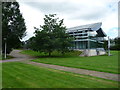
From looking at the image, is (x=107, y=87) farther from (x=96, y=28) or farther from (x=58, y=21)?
(x=96, y=28)

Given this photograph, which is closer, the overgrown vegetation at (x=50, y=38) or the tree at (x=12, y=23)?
the overgrown vegetation at (x=50, y=38)

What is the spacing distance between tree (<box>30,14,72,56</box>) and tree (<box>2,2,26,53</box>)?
296 cm

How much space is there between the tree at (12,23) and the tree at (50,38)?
2959mm

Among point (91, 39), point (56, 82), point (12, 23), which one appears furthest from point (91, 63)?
point (91, 39)

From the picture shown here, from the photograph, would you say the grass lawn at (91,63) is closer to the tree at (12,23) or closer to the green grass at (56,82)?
the green grass at (56,82)

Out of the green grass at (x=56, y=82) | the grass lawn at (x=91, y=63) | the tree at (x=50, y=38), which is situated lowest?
the grass lawn at (x=91, y=63)

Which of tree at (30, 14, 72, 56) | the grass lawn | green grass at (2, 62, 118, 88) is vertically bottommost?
the grass lawn

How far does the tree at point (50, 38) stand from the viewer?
66.9 feet

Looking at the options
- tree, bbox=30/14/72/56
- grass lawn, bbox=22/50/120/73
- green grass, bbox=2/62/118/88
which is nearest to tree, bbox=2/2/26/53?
tree, bbox=30/14/72/56

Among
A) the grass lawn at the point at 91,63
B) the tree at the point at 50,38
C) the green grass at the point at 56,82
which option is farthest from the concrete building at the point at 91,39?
the green grass at the point at 56,82

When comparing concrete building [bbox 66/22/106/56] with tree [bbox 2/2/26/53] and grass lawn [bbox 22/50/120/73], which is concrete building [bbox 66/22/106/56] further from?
→ tree [bbox 2/2/26/53]

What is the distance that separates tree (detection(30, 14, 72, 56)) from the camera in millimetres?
20400

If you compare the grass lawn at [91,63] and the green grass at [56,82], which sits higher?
the green grass at [56,82]

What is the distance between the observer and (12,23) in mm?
22016
